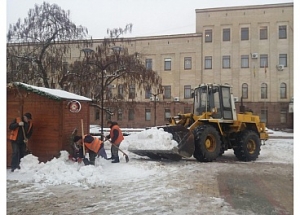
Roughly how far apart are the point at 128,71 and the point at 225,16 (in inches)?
600

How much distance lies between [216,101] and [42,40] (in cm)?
838

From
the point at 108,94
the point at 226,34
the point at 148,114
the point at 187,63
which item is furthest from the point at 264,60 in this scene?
the point at 108,94

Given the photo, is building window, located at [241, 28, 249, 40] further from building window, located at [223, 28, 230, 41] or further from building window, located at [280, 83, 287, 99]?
building window, located at [280, 83, 287, 99]

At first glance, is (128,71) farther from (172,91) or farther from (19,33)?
(172,91)

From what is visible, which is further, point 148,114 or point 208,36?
point 148,114

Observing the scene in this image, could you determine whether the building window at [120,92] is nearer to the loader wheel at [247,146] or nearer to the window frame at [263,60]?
the loader wheel at [247,146]

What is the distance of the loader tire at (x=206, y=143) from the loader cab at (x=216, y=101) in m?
0.76

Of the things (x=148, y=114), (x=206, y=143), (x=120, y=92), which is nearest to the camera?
(x=206, y=143)

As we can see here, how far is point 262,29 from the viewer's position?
2644 cm

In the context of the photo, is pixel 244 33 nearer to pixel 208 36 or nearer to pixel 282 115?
pixel 208 36

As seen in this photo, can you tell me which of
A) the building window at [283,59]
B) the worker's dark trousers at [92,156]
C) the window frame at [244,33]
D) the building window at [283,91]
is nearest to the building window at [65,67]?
the worker's dark trousers at [92,156]

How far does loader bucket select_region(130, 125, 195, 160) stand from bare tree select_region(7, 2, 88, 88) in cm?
698

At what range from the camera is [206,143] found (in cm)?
926

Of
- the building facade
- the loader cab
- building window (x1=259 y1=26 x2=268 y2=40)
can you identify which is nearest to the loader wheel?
the loader cab
